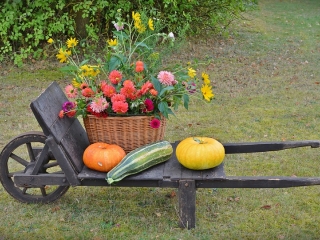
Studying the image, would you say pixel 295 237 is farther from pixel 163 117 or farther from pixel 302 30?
pixel 302 30

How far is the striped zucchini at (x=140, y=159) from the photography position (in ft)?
11.8

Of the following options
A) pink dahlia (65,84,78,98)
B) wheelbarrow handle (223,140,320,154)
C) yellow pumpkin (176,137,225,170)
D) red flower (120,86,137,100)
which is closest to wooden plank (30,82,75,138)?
pink dahlia (65,84,78,98)

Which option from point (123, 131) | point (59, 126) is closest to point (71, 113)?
point (59, 126)

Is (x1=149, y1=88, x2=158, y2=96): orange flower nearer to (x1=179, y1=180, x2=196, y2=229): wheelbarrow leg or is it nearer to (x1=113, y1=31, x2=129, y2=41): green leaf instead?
(x1=113, y1=31, x2=129, y2=41): green leaf

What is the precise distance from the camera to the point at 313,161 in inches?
206

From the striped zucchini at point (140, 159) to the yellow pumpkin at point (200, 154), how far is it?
15 cm

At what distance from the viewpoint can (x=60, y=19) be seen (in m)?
9.07

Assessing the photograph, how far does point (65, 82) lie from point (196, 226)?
16.5 feet

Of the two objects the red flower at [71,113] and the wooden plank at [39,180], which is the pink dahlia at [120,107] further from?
the wooden plank at [39,180]

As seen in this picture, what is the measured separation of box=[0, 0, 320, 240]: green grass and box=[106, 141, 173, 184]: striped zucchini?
497 mm

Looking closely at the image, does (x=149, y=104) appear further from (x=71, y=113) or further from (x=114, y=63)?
(x=71, y=113)

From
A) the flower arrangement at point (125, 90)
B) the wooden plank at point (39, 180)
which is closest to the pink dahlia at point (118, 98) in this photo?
the flower arrangement at point (125, 90)

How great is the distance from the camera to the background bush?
8.86 metres

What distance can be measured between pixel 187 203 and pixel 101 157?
697 millimetres
